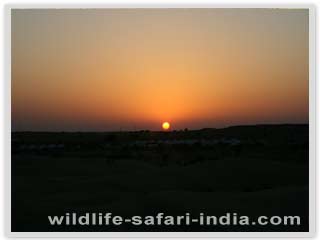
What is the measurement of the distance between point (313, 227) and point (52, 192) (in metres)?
1.76

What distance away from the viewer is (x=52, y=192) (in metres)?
6.54

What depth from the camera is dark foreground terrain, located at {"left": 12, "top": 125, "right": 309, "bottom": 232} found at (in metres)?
6.49

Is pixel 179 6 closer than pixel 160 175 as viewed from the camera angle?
Yes

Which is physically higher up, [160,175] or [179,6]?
[179,6]

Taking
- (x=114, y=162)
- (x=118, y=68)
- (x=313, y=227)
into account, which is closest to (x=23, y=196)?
(x=114, y=162)

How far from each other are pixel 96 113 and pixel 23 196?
0.74 meters

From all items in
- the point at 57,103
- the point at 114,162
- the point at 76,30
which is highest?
the point at 76,30

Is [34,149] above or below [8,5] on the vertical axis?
below

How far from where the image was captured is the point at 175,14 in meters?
6.44

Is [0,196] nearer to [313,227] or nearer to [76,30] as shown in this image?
[76,30]

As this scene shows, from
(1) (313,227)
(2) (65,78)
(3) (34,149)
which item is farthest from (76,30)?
(1) (313,227)

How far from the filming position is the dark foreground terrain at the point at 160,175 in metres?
6.49

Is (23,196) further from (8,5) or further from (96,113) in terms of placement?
(8,5)

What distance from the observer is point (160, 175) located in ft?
21.5
